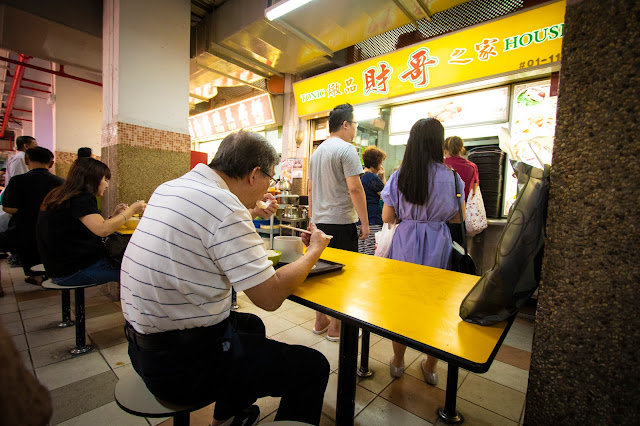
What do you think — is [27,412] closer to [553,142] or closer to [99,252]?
[553,142]

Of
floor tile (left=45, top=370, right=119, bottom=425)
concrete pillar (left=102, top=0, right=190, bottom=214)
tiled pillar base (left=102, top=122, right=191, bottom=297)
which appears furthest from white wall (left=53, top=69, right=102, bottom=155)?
floor tile (left=45, top=370, right=119, bottom=425)

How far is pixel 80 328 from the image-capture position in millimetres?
2611

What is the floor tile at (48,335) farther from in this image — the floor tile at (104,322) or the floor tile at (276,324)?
the floor tile at (276,324)

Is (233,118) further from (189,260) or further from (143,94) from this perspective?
(189,260)

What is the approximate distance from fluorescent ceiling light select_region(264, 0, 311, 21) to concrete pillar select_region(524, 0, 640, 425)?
3424mm

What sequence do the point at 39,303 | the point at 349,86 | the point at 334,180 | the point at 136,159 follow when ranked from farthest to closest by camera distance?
1. the point at 349,86
2. the point at 136,159
3. the point at 39,303
4. the point at 334,180

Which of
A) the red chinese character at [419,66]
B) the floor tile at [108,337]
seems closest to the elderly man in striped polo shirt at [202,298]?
the floor tile at [108,337]

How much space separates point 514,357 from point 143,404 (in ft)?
9.82

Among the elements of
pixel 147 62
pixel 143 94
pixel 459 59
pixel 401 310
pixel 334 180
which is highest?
pixel 459 59

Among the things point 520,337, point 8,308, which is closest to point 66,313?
point 8,308

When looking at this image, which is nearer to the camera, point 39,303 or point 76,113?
point 39,303

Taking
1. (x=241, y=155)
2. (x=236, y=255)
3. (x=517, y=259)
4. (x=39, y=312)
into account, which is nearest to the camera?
(x=517, y=259)

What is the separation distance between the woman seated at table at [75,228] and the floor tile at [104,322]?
0.73 metres

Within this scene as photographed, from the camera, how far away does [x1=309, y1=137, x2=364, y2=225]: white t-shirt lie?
277 centimetres
